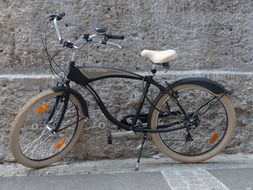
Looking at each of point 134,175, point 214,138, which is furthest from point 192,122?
point 134,175

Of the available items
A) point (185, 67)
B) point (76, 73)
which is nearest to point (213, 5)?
point (185, 67)

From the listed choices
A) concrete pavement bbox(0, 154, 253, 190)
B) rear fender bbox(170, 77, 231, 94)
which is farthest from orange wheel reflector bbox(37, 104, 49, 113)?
rear fender bbox(170, 77, 231, 94)

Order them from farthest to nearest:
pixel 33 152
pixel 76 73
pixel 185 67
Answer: pixel 185 67 → pixel 33 152 → pixel 76 73

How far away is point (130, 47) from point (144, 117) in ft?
2.61

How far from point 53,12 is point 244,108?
7.63 feet

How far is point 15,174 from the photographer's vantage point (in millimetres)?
4090

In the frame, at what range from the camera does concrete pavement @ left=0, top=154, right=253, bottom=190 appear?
3754mm

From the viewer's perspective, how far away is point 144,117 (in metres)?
4.25

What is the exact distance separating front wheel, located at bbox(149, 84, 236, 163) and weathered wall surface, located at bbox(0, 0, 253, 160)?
23 centimetres

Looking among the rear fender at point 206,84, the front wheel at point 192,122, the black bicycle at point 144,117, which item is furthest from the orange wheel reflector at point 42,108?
the rear fender at point 206,84

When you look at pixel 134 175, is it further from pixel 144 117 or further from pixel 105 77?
pixel 105 77

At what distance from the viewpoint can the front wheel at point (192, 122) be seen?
4.21 m

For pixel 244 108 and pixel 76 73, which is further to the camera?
pixel 244 108

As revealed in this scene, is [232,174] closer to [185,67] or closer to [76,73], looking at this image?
[185,67]
